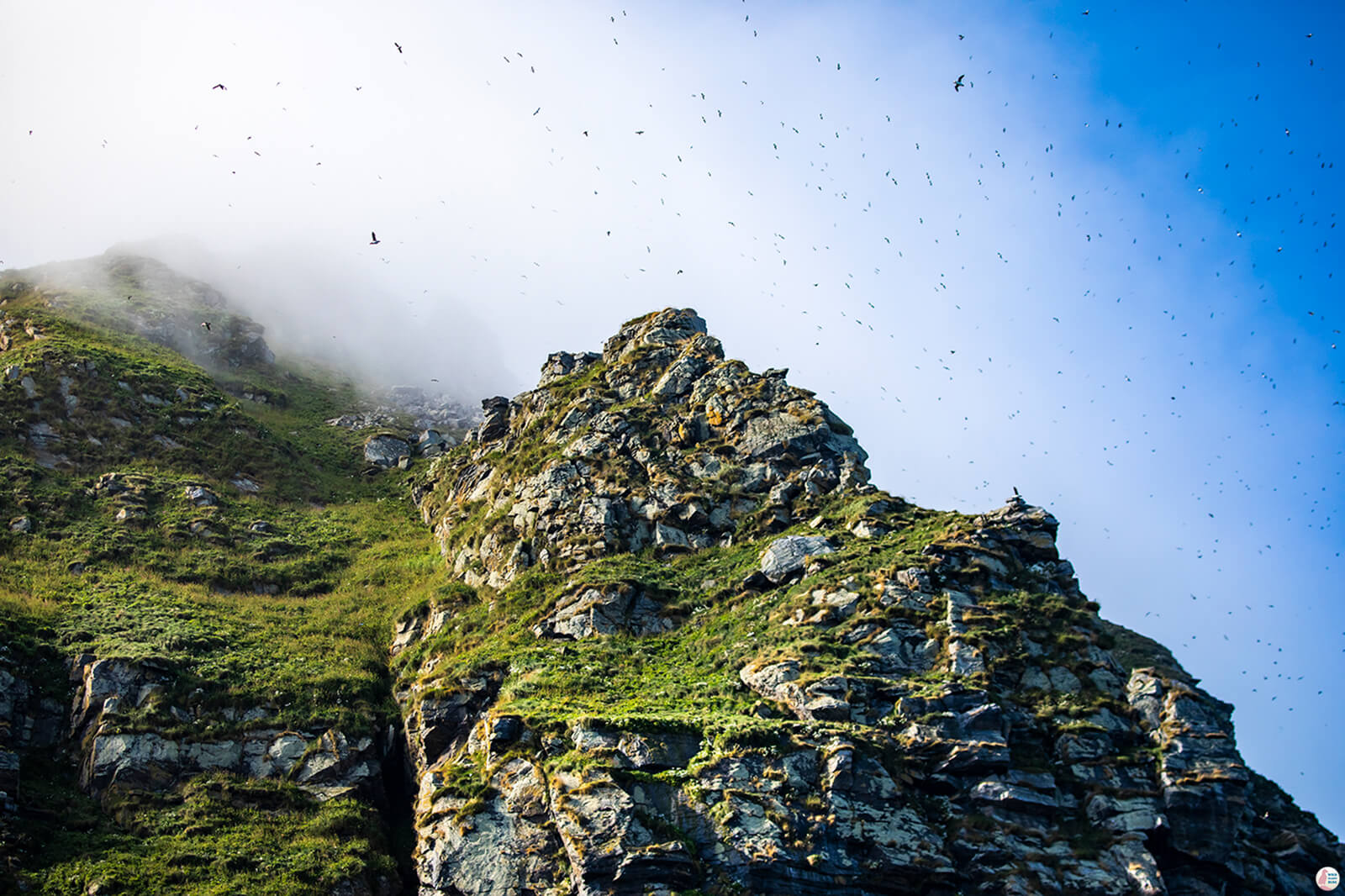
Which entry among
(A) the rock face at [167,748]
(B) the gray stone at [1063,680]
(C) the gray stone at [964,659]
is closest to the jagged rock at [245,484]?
(A) the rock face at [167,748]

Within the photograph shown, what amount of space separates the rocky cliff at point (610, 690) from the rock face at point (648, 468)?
0.83 feet

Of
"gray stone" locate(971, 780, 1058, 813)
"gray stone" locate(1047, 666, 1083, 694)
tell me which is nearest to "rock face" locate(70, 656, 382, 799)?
"gray stone" locate(971, 780, 1058, 813)

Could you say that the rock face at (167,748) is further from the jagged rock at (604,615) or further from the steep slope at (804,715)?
the jagged rock at (604,615)

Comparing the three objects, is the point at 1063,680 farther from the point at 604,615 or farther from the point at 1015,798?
the point at 604,615

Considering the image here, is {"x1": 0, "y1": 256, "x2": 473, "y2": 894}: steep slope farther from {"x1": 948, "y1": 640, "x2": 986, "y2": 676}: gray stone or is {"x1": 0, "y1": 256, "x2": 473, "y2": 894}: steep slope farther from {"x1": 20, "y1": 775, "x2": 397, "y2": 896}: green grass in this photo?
{"x1": 948, "y1": 640, "x2": 986, "y2": 676}: gray stone

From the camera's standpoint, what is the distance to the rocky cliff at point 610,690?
31.2 m

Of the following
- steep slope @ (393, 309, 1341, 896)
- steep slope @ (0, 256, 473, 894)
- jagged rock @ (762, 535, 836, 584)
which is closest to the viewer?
steep slope @ (393, 309, 1341, 896)

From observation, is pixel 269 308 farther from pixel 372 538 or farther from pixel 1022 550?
pixel 1022 550

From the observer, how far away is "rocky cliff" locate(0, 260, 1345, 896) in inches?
1230

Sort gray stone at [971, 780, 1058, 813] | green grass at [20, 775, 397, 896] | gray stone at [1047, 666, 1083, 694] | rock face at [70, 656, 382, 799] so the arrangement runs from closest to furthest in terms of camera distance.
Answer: green grass at [20, 775, 397, 896] < gray stone at [971, 780, 1058, 813] < gray stone at [1047, 666, 1083, 694] < rock face at [70, 656, 382, 799]

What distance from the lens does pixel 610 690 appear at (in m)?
39.9

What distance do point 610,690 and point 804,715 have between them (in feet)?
30.1

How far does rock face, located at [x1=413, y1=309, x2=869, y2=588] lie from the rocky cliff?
0.83 ft

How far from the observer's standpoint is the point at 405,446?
9000cm
